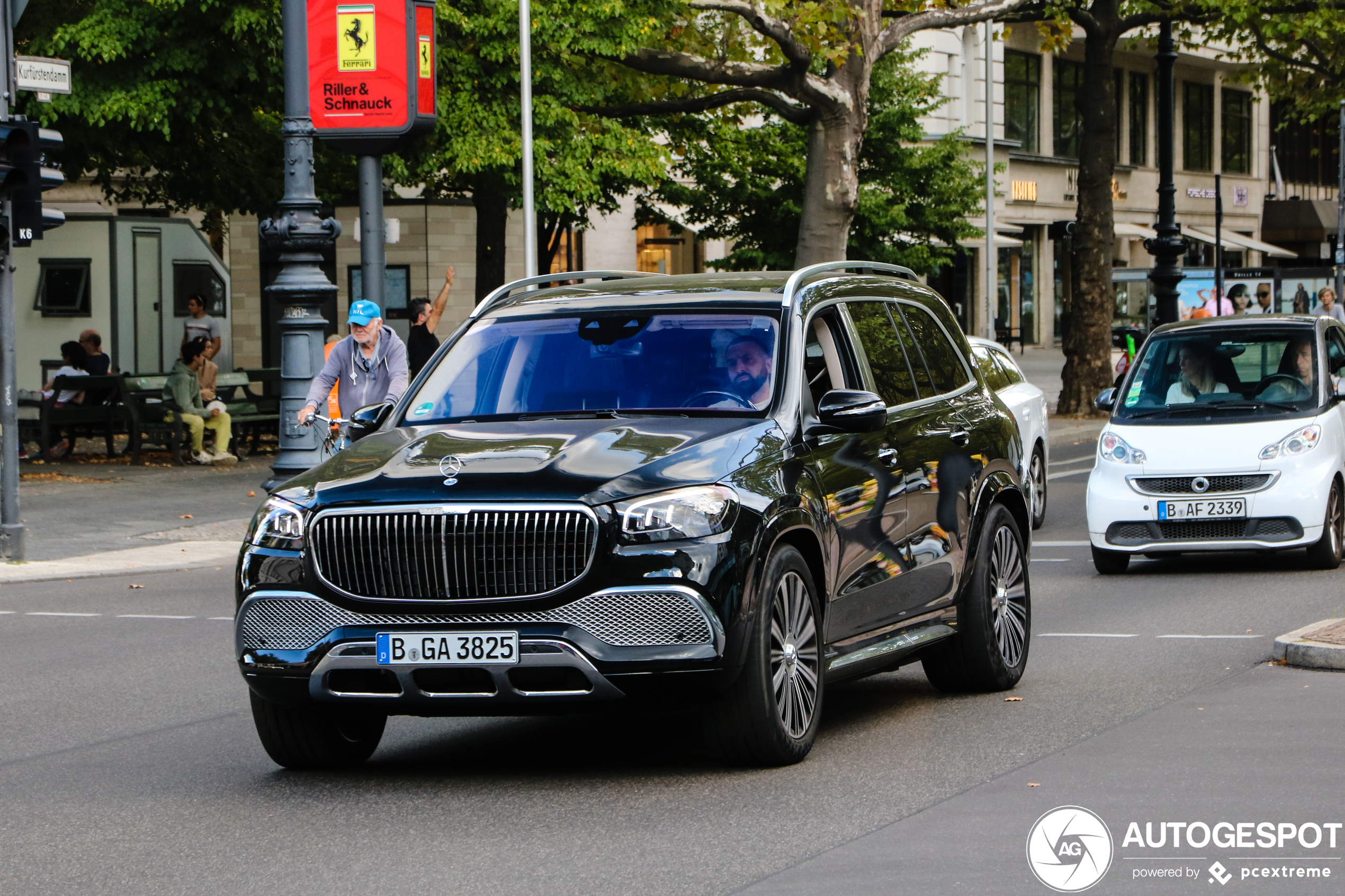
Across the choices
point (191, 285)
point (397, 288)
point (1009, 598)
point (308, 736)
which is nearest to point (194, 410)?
point (191, 285)

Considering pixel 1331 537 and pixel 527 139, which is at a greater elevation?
pixel 527 139

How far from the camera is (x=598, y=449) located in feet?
22.9

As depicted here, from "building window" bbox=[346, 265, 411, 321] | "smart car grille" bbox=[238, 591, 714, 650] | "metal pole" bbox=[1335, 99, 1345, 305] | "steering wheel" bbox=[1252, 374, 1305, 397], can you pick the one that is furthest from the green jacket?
"metal pole" bbox=[1335, 99, 1345, 305]

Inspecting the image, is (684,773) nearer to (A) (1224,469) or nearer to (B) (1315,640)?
(B) (1315,640)

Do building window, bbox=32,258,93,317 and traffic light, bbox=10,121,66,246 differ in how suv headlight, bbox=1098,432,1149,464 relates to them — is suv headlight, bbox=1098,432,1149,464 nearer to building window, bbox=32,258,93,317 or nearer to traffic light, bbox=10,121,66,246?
traffic light, bbox=10,121,66,246

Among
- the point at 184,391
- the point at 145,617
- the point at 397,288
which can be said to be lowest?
the point at 145,617

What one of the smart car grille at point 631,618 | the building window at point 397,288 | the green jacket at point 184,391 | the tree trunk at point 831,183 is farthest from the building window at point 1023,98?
the smart car grille at point 631,618

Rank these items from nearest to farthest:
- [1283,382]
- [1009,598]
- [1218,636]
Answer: [1009,598]
[1218,636]
[1283,382]

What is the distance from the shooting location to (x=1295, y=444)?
13227mm

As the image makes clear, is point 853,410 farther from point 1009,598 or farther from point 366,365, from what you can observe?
point 366,365

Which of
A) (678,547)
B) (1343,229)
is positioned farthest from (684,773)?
(1343,229)

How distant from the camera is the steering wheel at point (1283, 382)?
13688mm

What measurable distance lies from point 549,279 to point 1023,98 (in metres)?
51.8

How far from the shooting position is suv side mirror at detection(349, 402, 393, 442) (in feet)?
27.3
